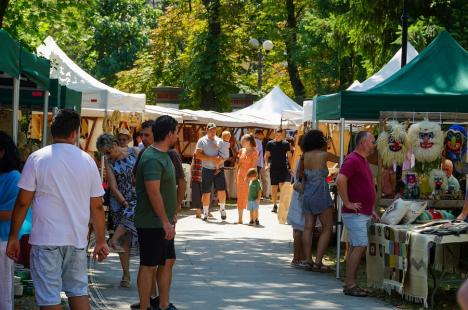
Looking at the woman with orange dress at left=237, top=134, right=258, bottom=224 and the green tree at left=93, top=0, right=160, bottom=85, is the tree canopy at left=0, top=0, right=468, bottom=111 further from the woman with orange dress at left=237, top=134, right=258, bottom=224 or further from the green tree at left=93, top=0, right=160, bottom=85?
the woman with orange dress at left=237, top=134, right=258, bottom=224

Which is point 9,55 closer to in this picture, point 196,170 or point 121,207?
point 121,207

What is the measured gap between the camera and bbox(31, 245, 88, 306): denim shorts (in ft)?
22.7

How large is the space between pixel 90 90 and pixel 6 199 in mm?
11549

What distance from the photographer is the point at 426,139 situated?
1255 cm

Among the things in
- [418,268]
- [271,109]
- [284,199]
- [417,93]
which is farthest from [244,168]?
[271,109]

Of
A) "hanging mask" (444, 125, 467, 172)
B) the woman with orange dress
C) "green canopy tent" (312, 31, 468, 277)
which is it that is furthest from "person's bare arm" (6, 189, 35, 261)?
the woman with orange dress

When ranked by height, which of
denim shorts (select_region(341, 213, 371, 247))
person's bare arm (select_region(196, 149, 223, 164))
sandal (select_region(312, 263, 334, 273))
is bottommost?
sandal (select_region(312, 263, 334, 273))

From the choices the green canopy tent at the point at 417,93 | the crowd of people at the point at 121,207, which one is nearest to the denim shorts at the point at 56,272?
the crowd of people at the point at 121,207

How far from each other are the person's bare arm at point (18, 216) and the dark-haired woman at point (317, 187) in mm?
6670

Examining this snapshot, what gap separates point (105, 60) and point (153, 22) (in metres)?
4.48

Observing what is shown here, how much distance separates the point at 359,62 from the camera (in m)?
35.3

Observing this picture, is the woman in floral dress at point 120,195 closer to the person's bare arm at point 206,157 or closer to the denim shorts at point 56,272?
the denim shorts at point 56,272

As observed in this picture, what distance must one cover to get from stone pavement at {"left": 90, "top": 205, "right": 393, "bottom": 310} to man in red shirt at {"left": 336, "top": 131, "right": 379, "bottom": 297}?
0.41 m

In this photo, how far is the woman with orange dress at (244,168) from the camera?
66.3ft
